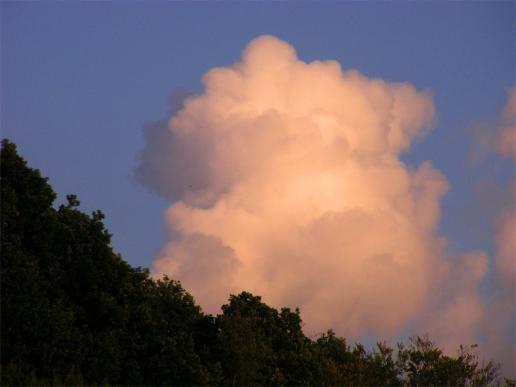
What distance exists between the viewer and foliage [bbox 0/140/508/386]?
41719 mm

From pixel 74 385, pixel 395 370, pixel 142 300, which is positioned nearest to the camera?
pixel 74 385

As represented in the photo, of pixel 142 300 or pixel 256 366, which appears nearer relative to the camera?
pixel 142 300

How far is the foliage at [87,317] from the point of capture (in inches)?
1642

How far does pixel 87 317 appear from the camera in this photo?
46344mm

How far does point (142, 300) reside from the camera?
4897 cm

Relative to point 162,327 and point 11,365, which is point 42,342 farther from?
point 162,327

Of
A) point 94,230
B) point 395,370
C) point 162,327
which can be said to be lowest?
point 162,327

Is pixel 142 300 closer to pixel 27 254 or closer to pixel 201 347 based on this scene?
pixel 27 254

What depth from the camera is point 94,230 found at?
47719mm

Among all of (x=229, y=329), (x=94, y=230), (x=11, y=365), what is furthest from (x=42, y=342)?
(x=229, y=329)

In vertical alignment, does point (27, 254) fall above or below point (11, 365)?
above

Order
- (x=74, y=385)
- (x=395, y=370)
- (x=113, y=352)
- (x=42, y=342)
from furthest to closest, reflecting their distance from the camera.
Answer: (x=395, y=370), (x=113, y=352), (x=42, y=342), (x=74, y=385)

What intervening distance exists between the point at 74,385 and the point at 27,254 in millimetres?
7885

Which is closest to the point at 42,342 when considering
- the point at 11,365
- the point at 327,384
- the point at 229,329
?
the point at 11,365
